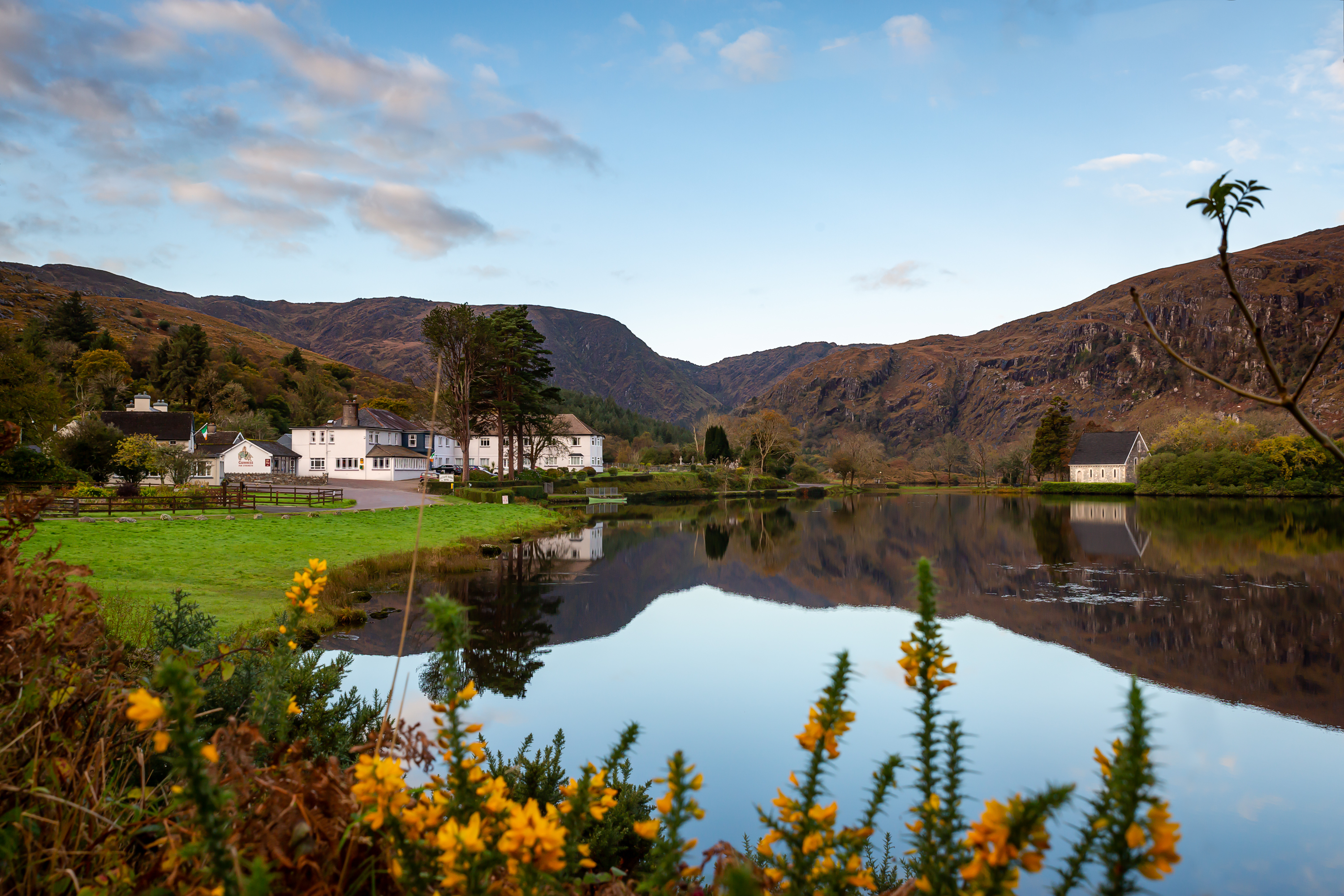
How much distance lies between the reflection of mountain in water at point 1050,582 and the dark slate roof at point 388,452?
32.4 m

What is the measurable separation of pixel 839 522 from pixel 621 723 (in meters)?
34.4

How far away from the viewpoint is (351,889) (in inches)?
82.7

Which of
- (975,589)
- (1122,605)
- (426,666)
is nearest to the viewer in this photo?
(426,666)

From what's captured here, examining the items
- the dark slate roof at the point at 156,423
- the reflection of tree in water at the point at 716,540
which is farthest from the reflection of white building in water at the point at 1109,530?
the dark slate roof at the point at 156,423

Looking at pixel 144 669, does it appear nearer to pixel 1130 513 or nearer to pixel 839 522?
pixel 839 522

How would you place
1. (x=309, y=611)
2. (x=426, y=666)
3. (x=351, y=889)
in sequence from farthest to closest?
(x=426, y=666)
(x=309, y=611)
(x=351, y=889)

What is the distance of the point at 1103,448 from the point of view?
3216 inches

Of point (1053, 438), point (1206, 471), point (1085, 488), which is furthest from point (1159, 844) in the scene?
point (1053, 438)

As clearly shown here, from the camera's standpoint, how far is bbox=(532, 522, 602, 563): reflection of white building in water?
2661cm

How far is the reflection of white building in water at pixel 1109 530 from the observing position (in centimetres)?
2711

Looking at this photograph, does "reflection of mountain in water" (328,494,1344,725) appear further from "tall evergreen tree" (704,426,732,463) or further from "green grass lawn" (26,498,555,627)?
"tall evergreen tree" (704,426,732,463)

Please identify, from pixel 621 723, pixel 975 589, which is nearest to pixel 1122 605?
pixel 975 589

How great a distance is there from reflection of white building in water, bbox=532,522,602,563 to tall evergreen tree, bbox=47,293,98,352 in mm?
82710

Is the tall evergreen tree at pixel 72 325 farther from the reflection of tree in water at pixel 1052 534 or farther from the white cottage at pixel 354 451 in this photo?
the reflection of tree in water at pixel 1052 534
